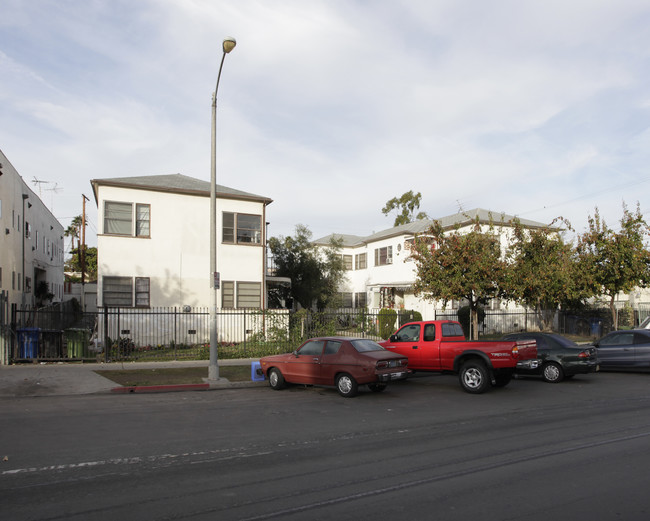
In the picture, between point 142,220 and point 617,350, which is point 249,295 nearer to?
point 142,220

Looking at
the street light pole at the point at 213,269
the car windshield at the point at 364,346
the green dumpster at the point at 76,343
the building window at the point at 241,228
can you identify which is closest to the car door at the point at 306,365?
the car windshield at the point at 364,346

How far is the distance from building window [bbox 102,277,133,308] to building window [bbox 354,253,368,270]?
20.7 metres

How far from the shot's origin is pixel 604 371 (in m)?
16.7

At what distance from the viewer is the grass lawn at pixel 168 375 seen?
46.5 ft

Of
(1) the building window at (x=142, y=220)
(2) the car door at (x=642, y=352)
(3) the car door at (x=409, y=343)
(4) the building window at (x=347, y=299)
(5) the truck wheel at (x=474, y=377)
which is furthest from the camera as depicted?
(4) the building window at (x=347, y=299)

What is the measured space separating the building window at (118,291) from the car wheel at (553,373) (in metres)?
16.6

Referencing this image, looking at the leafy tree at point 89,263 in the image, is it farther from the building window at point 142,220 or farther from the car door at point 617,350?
the car door at point 617,350

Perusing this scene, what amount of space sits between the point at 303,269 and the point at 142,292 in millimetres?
13125

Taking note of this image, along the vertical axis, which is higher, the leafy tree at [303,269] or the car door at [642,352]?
the leafy tree at [303,269]

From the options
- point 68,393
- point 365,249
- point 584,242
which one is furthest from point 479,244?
point 365,249

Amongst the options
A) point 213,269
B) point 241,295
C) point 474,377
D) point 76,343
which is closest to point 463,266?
point 474,377

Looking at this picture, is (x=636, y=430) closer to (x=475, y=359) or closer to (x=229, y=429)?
(x=475, y=359)

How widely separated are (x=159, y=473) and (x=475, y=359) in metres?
8.42

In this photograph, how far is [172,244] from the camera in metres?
23.8
